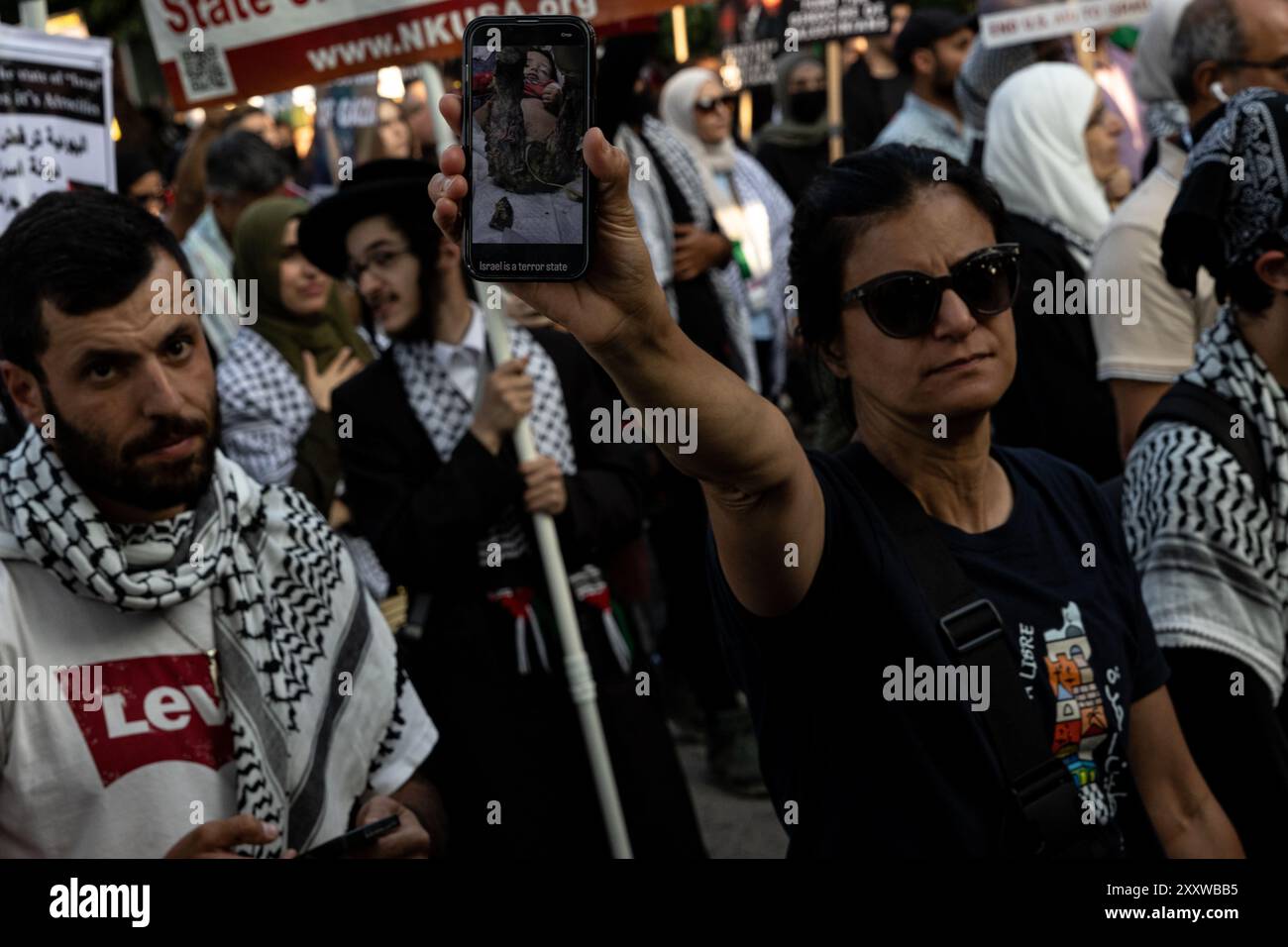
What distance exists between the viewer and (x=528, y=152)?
167cm

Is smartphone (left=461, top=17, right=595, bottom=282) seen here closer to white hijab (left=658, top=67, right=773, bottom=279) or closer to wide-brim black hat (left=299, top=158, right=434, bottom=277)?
wide-brim black hat (left=299, top=158, right=434, bottom=277)

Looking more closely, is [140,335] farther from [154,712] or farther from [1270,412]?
[1270,412]

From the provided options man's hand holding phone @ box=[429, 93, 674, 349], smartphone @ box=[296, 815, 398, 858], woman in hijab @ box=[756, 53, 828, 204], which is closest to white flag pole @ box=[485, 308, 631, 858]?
smartphone @ box=[296, 815, 398, 858]

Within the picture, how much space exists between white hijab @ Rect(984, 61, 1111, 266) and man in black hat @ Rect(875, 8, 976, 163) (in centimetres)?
186

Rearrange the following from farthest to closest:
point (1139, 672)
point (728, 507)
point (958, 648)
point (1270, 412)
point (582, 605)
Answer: point (582, 605) < point (1270, 412) < point (1139, 672) < point (958, 648) < point (728, 507)

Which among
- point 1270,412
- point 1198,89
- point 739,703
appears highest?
point 1198,89

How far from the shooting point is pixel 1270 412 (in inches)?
109

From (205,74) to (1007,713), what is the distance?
11.0 feet

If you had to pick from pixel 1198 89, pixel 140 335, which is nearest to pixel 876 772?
pixel 140 335

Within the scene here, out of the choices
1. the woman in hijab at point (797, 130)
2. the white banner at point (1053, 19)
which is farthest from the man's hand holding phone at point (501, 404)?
the woman in hijab at point (797, 130)

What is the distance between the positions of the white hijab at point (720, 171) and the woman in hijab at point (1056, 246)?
2.28m

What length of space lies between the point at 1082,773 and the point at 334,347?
13.6 ft

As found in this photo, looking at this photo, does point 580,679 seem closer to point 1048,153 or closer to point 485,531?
point 485,531

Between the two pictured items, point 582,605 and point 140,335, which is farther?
point 582,605
